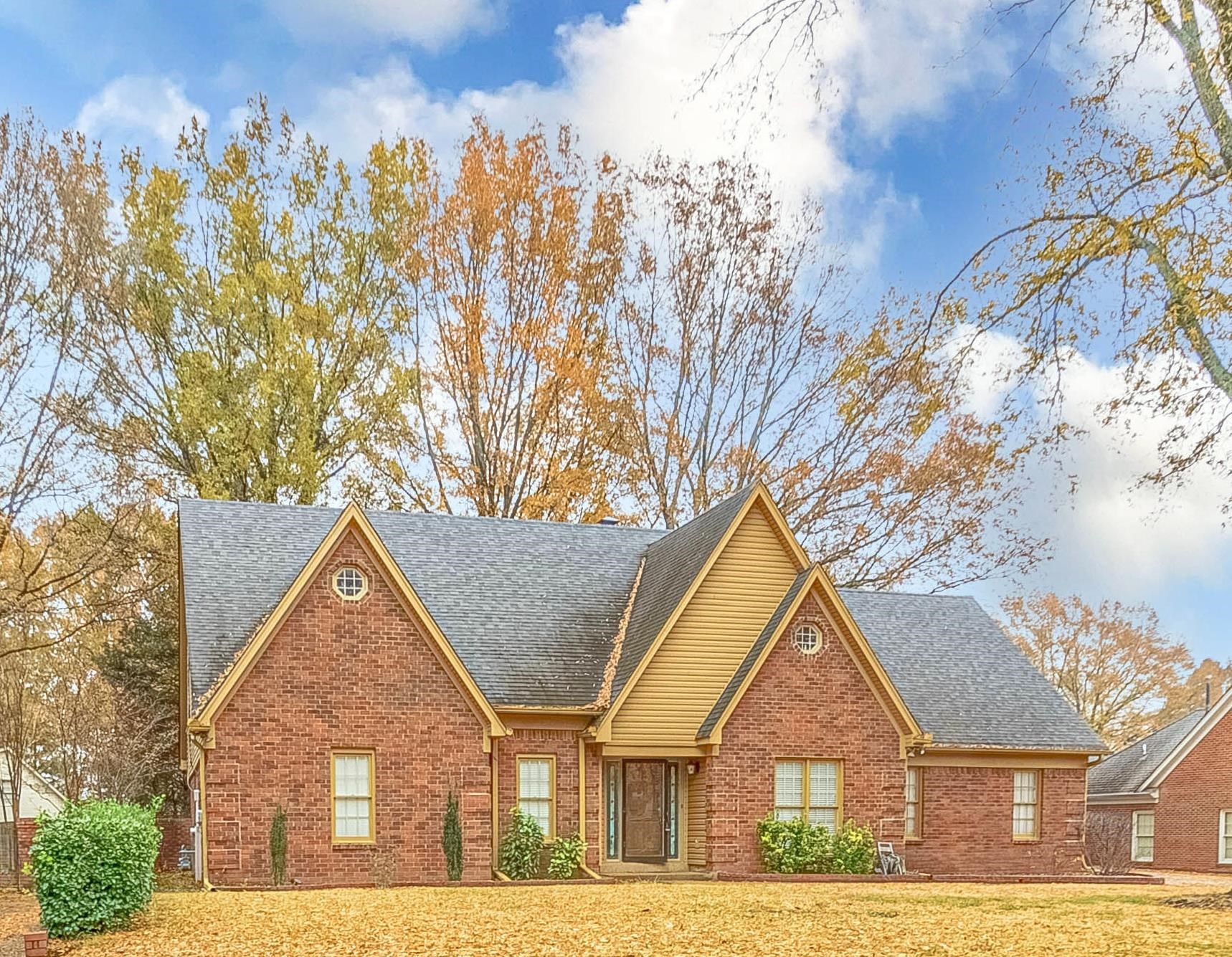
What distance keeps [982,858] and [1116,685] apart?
26431mm

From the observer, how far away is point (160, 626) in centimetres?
3089

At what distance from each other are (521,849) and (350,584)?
5498 millimetres

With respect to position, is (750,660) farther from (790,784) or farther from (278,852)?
(278,852)

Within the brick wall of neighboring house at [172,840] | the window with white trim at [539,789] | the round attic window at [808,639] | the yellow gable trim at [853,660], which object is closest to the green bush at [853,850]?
the yellow gable trim at [853,660]

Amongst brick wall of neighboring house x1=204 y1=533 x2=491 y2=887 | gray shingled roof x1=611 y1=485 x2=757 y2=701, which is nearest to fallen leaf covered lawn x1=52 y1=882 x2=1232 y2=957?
brick wall of neighboring house x1=204 y1=533 x2=491 y2=887

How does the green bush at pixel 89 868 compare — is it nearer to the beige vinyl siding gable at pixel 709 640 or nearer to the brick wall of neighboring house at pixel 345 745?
the brick wall of neighboring house at pixel 345 745

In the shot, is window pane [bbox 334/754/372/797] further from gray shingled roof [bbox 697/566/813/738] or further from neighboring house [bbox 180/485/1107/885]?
gray shingled roof [bbox 697/566/813/738]

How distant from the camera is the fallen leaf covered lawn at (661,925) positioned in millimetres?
12773

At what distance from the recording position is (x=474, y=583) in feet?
83.7

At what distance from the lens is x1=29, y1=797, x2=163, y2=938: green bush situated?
14914mm

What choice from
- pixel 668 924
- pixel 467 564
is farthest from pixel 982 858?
pixel 668 924

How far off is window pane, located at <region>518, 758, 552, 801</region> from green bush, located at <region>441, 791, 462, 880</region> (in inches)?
61.8

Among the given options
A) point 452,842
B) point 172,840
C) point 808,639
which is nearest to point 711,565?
point 808,639

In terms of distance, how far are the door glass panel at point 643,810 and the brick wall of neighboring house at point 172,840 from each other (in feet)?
31.6
